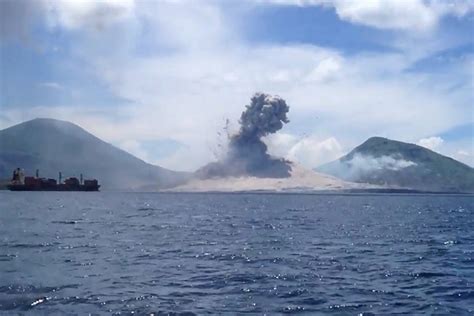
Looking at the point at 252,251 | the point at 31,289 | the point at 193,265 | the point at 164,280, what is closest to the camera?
the point at 31,289

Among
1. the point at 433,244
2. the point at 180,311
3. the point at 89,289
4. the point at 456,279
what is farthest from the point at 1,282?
the point at 433,244

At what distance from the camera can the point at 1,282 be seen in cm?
→ 3145

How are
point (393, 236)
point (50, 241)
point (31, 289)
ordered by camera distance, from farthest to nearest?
point (393, 236) < point (50, 241) < point (31, 289)

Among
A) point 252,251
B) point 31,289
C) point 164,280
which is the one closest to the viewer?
point 31,289

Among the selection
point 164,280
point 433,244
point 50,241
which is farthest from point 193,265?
point 433,244

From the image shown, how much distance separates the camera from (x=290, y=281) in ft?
109

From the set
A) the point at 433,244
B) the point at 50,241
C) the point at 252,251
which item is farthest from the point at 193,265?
the point at 433,244

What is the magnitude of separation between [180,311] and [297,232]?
4359 cm

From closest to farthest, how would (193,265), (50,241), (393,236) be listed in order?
(193,265) < (50,241) < (393,236)

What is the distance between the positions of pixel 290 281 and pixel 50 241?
2866cm

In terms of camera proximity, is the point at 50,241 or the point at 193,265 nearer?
the point at 193,265

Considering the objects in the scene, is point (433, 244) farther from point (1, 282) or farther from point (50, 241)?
point (1, 282)

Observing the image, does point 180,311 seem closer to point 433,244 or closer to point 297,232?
point 433,244

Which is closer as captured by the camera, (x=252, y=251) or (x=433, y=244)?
(x=252, y=251)
